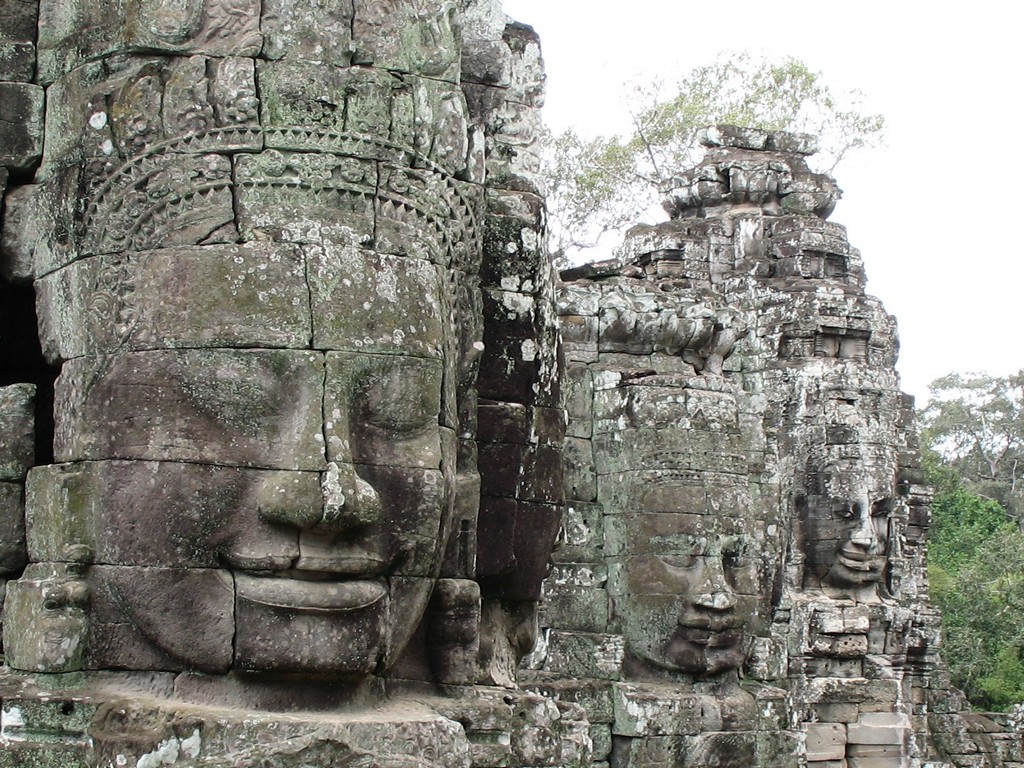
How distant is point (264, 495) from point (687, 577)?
7276 mm

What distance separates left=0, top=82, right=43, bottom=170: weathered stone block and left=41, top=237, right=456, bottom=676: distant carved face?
0.87 metres

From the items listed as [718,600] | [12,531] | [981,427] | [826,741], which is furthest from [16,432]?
[981,427]

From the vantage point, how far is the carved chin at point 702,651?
11453mm

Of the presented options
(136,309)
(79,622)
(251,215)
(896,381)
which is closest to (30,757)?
(79,622)

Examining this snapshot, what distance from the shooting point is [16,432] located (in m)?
5.12

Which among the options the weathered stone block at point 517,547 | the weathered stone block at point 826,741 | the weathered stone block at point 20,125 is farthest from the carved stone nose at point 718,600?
the weathered stone block at point 20,125

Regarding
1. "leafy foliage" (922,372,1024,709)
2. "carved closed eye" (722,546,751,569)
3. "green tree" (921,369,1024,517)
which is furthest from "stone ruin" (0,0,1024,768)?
"green tree" (921,369,1024,517)

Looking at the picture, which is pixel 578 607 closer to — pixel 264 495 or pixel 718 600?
pixel 718 600

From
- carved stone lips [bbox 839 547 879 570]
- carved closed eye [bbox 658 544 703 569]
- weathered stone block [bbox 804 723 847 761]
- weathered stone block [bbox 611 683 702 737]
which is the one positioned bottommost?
weathered stone block [bbox 804 723 847 761]

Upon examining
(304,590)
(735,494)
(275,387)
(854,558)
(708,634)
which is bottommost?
(708,634)

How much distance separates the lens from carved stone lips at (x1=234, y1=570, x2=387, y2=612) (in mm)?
4555

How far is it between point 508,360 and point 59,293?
5.08 ft

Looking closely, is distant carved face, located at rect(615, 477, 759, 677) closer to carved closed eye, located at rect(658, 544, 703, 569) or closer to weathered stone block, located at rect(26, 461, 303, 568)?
carved closed eye, located at rect(658, 544, 703, 569)

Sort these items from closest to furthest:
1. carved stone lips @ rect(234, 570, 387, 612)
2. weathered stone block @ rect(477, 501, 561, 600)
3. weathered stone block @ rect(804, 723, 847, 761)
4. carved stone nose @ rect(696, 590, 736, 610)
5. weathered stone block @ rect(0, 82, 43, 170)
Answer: carved stone lips @ rect(234, 570, 387, 612) → weathered stone block @ rect(0, 82, 43, 170) → weathered stone block @ rect(477, 501, 561, 600) → carved stone nose @ rect(696, 590, 736, 610) → weathered stone block @ rect(804, 723, 847, 761)
